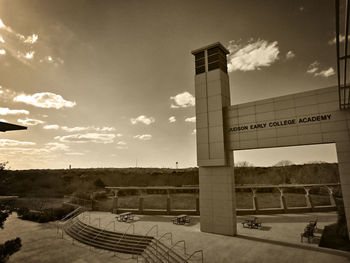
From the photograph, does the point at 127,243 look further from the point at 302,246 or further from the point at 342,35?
the point at 342,35

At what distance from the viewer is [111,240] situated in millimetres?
15773

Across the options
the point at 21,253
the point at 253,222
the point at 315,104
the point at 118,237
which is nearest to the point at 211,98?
the point at 315,104

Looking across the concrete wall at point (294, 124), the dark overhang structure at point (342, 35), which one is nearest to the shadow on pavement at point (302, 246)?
the concrete wall at point (294, 124)

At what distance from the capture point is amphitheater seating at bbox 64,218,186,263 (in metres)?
12.4

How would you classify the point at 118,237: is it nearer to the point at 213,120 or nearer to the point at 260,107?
the point at 213,120

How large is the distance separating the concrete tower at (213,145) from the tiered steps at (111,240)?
4.91 meters

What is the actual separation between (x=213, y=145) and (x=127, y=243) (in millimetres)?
9446

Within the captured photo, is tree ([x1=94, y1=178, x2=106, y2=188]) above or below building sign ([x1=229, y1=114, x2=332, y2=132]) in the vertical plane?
below

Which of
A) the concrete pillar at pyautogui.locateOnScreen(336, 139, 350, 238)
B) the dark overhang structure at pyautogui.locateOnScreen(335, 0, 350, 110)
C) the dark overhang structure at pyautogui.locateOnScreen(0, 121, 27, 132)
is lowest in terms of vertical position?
the concrete pillar at pyautogui.locateOnScreen(336, 139, 350, 238)

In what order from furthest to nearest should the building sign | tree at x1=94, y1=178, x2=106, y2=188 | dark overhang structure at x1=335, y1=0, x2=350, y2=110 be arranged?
tree at x1=94, y1=178, x2=106, y2=188, the building sign, dark overhang structure at x1=335, y1=0, x2=350, y2=110

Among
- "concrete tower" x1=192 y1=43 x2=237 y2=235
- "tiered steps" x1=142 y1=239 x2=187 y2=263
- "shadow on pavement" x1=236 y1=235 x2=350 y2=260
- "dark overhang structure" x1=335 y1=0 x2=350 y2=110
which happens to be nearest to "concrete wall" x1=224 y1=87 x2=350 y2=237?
"concrete tower" x1=192 y1=43 x2=237 y2=235

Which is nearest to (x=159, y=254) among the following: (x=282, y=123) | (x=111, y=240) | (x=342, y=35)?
(x=111, y=240)

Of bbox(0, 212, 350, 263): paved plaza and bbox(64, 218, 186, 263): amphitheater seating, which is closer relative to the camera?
bbox(0, 212, 350, 263): paved plaza

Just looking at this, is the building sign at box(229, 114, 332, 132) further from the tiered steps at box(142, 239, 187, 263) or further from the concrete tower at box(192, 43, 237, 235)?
the tiered steps at box(142, 239, 187, 263)
